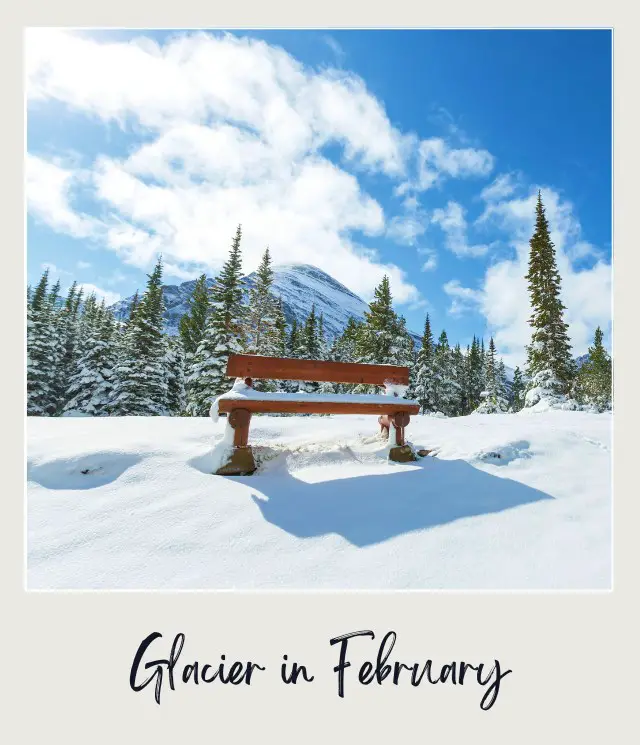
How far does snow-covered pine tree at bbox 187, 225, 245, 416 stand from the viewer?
→ 21.1 m

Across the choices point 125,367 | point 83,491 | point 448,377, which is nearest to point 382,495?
point 83,491

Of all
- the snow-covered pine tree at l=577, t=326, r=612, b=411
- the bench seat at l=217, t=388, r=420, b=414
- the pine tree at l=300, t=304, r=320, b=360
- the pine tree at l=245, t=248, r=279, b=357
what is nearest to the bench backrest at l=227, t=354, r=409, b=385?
the bench seat at l=217, t=388, r=420, b=414

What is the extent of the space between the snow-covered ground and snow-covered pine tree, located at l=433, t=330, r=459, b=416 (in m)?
40.6

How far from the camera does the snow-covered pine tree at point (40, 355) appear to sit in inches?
1149

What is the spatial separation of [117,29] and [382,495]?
4975 mm

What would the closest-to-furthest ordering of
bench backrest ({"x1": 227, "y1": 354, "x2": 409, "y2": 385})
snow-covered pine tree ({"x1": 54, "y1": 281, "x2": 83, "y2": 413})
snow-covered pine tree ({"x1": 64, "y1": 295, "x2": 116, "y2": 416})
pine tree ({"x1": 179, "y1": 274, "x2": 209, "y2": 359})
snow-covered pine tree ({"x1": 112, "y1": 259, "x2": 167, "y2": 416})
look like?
bench backrest ({"x1": 227, "y1": 354, "x2": 409, "y2": 385}) → snow-covered pine tree ({"x1": 112, "y1": 259, "x2": 167, "y2": 416}) → snow-covered pine tree ({"x1": 64, "y1": 295, "x2": 116, "y2": 416}) → snow-covered pine tree ({"x1": 54, "y1": 281, "x2": 83, "y2": 413}) → pine tree ({"x1": 179, "y1": 274, "x2": 209, "y2": 359})

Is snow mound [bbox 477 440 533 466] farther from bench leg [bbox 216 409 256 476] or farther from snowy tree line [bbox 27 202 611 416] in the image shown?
snowy tree line [bbox 27 202 611 416]

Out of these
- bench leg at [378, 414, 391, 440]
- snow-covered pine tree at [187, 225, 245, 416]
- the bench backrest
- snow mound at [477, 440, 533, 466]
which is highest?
snow-covered pine tree at [187, 225, 245, 416]

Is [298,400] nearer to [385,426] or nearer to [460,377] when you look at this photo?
[385,426]

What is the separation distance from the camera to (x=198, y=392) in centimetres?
2195

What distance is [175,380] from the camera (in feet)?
108

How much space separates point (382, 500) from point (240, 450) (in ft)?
5.04

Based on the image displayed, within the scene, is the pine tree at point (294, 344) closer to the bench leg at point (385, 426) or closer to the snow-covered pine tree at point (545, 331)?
the snow-covered pine tree at point (545, 331)

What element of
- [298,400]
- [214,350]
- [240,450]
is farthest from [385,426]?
[214,350]
